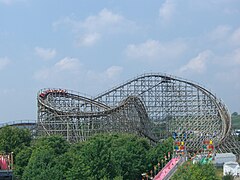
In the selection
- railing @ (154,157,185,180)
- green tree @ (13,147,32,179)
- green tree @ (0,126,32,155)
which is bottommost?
railing @ (154,157,185,180)

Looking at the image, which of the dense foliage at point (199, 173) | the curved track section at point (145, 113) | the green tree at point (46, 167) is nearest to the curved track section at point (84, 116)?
the curved track section at point (145, 113)

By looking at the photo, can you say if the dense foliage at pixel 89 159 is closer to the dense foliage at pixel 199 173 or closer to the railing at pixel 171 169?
the dense foliage at pixel 199 173

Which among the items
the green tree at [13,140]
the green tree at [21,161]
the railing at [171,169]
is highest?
the green tree at [13,140]

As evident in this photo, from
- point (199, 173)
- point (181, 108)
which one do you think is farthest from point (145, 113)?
point (199, 173)

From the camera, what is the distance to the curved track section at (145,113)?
39.6 meters

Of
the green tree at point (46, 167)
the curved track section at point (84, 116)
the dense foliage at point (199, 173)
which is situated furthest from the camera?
the curved track section at point (84, 116)

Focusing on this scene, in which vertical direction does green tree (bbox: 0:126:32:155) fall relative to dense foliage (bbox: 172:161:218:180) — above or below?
above

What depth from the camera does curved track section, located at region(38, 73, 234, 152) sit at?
39.6 meters

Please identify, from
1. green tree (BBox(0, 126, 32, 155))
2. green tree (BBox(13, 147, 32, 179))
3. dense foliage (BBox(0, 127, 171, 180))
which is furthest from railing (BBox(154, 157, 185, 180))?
green tree (BBox(0, 126, 32, 155))

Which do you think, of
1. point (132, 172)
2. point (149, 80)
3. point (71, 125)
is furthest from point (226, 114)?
point (132, 172)

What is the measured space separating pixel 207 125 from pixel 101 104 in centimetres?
1212

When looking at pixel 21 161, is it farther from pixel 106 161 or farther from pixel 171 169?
pixel 171 169

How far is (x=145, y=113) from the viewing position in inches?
1816

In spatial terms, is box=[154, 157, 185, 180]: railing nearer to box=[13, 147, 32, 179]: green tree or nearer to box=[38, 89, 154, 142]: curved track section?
box=[13, 147, 32, 179]: green tree
